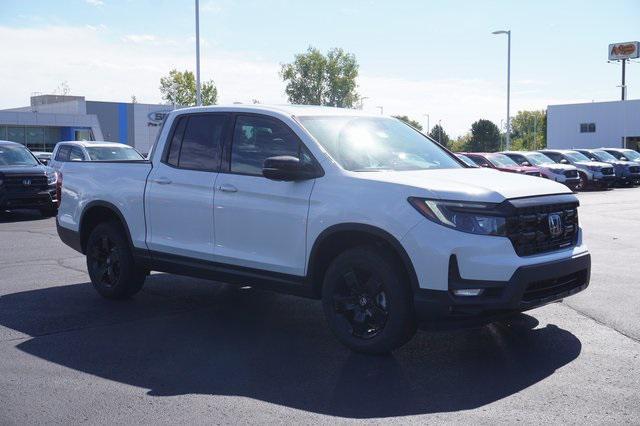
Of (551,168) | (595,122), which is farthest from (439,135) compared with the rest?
(551,168)

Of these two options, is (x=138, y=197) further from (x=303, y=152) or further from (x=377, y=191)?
(x=377, y=191)

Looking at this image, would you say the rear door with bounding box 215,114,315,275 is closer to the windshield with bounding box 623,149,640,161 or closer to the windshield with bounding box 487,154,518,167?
the windshield with bounding box 487,154,518,167

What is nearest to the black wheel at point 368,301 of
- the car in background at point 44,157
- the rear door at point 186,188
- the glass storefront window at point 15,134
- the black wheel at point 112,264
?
the rear door at point 186,188

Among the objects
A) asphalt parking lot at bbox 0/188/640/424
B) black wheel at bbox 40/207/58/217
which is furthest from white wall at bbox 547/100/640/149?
asphalt parking lot at bbox 0/188/640/424

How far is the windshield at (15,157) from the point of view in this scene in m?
17.6

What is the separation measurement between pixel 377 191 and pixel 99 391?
7.69 feet

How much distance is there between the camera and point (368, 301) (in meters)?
5.53

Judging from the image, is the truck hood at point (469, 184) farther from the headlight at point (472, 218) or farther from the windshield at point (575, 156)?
the windshield at point (575, 156)

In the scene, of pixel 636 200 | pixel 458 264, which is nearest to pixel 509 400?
pixel 458 264

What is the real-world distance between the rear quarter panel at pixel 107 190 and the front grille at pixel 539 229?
3.69 m

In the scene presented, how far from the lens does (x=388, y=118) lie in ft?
22.9

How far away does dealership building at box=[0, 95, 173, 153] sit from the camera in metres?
62.4

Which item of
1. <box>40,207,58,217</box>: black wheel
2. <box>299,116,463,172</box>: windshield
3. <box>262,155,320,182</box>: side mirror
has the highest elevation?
<box>299,116,463,172</box>: windshield

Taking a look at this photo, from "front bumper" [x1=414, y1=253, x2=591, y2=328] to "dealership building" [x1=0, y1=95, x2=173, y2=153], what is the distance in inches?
1840
